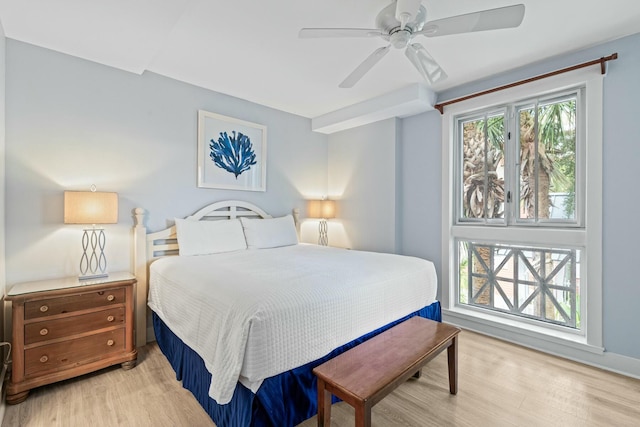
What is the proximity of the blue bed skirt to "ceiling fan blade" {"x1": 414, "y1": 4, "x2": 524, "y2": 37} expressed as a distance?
191 centimetres

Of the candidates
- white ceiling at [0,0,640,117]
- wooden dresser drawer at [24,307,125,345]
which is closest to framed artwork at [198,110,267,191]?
white ceiling at [0,0,640,117]

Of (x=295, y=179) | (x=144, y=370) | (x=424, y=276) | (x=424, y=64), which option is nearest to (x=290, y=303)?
(x=424, y=276)

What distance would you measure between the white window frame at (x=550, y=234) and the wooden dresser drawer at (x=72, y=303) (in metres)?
3.19

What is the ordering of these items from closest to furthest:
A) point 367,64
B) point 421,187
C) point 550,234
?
1. point 367,64
2. point 550,234
3. point 421,187

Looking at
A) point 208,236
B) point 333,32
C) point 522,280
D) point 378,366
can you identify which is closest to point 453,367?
point 378,366

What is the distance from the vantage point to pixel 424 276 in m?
2.57

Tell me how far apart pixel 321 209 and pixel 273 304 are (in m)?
2.81

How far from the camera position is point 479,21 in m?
1.63

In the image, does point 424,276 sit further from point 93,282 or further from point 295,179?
point 93,282

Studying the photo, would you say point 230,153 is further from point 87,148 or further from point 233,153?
point 87,148

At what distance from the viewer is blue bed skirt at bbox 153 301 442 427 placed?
58.7 inches

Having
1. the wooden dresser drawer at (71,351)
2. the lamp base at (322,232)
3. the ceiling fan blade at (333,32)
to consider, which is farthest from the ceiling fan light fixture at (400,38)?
the lamp base at (322,232)

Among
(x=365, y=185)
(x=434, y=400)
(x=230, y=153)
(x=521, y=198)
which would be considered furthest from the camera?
(x=365, y=185)

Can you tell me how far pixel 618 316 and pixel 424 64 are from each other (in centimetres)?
247
